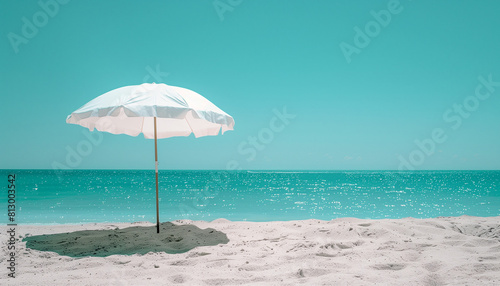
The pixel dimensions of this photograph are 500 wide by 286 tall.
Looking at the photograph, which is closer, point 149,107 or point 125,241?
point 149,107

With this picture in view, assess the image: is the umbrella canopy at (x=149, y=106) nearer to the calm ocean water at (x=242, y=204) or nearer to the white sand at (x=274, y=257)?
the white sand at (x=274, y=257)

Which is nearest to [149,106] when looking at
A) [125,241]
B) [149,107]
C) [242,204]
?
[149,107]

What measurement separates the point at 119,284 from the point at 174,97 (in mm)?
2292

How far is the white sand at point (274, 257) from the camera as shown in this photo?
2713 mm

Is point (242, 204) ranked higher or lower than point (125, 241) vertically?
lower

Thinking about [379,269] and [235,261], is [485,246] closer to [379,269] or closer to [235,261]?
[379,269]

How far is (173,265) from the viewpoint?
3258 millimetres

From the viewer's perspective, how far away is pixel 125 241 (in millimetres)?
4223

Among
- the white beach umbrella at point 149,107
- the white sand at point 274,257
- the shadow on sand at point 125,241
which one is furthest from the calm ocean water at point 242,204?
the white beach umbrella at point 149,107

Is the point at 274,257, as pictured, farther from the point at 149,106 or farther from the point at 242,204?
the point at 242,204

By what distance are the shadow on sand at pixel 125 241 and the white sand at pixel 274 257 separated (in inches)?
0.5

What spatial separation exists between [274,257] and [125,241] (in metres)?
2.17

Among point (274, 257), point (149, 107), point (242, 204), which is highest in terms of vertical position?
point (149, 107)

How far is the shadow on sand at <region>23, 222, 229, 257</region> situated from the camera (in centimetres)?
382
